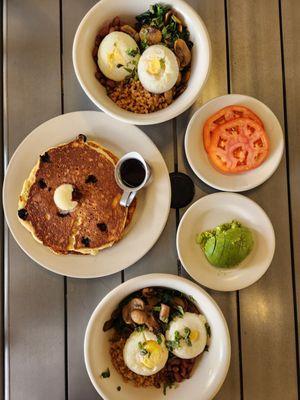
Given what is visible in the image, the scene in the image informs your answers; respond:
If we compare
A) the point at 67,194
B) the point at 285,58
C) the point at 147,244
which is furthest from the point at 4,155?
the point at 285,58

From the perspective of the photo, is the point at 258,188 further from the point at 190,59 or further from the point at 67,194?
the point at 67,194

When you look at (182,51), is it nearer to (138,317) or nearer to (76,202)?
(76,202)

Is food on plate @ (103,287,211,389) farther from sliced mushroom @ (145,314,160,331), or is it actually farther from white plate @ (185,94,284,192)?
white plate @ (185,94,284,192)

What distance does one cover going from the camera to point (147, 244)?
4.58 feet

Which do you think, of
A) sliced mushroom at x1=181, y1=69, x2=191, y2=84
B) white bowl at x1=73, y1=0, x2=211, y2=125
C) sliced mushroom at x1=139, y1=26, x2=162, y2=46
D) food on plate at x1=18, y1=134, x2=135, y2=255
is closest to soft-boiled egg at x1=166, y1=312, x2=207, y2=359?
food on plate at x1=18, y1=134, x2=135, y2=255

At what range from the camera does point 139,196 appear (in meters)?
1.43

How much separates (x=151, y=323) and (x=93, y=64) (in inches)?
28.4

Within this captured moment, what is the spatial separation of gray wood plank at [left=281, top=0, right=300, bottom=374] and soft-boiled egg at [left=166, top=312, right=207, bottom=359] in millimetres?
334

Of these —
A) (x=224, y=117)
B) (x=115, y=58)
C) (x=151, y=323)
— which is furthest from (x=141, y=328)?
(x=115, y=58)

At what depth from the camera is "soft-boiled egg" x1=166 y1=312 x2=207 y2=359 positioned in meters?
1.32

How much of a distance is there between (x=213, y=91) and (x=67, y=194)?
20.9 inches

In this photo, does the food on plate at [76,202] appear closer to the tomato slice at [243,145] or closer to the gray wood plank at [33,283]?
the gray wood plank at [33,283]

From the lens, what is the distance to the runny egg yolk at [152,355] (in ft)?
4.26

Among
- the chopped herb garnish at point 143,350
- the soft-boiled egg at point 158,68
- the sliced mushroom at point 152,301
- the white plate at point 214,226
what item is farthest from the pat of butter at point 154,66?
the chopped herb garnish at point 143,350
